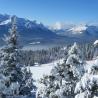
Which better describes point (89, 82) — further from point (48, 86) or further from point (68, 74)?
point (48, 86)

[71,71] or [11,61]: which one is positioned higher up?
[11,61]

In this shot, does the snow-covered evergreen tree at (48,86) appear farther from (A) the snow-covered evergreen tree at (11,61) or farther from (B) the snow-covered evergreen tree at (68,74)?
(A) the snow-covered evergreen tree at (11,61)

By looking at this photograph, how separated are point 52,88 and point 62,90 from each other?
7.50 ft

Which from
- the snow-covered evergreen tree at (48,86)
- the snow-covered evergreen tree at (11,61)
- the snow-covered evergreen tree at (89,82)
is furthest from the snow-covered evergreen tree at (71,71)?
the snow-covered evergreen tree at (89,82)

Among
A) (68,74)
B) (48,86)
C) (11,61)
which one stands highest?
(11,61)

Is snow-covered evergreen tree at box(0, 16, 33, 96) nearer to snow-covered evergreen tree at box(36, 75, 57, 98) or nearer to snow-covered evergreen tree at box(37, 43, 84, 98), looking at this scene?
snow-covered evergreen tree at box(36, 75, 57, 98)

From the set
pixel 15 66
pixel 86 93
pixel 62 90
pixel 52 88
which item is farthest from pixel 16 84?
pixel 86 93

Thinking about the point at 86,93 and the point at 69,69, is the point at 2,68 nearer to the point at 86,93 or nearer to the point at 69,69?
the point at 69,69

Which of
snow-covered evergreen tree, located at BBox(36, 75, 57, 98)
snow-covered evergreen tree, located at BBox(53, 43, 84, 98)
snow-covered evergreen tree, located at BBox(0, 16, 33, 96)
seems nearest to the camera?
snow-covered evergreen tree, located at BBox(53, 43, 84, 98)

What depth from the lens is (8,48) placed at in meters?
31.7

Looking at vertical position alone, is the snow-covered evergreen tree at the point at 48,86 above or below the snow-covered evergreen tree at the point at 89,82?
below

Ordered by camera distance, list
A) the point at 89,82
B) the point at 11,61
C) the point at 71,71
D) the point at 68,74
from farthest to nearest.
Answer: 1. the point at 11,61
2. the point at 68,74
3. the point at 71,71
4. the point at 89,82

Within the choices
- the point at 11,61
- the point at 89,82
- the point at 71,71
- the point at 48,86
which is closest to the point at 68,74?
the point at 71,71

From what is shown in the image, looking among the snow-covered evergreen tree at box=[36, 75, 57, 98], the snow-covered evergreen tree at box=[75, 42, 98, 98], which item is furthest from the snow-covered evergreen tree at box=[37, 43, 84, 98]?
the snow-covered evergreen tree at box=[75, 42, 98, 98]
